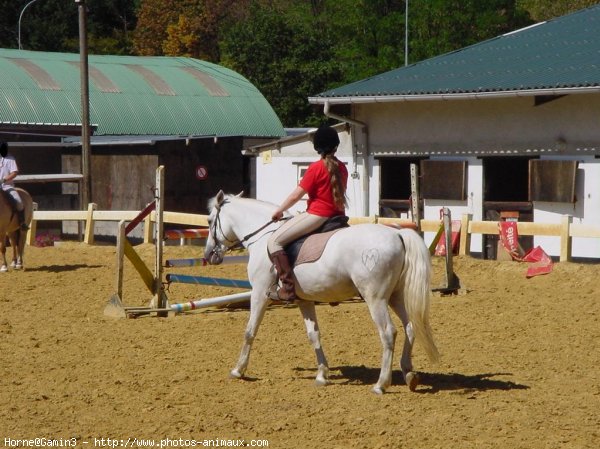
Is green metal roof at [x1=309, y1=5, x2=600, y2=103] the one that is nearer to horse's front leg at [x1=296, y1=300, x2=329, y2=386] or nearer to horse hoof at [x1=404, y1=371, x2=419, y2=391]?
horse's front leg at [x1=296, y1=300, x2=329, y2=386]

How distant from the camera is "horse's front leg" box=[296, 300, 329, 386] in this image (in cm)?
995

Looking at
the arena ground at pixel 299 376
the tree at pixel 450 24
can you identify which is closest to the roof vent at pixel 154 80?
the tree at pixel 450 24

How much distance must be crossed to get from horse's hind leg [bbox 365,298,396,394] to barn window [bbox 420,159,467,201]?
14.4 m

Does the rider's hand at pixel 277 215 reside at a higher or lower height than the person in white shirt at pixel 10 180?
higher

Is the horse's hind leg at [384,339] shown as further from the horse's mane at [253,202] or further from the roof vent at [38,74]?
the roof vent at [38,74]

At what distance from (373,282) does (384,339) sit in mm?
488

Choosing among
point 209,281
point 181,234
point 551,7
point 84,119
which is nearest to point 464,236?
point 181,234

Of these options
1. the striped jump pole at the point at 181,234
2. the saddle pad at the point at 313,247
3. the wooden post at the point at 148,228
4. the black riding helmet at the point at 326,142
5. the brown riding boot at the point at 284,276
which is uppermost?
the black riding helmet at the point at 326,142

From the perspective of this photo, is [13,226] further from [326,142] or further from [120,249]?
[326,142]

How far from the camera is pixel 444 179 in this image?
78.3 feet

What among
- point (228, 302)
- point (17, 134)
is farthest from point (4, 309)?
point (17, 134)

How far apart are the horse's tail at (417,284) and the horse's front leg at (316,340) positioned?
95 cm

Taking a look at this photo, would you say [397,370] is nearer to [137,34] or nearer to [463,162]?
[463,162]

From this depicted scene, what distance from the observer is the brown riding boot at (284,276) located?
32.4ft
